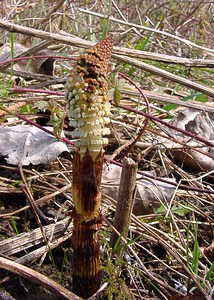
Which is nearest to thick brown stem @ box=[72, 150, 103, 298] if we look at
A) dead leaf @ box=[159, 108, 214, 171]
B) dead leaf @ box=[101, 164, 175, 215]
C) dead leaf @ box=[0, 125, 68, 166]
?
dead leaf @ box=[101, 164, 175, 215]

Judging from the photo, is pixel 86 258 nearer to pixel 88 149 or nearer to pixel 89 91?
pixel 88 149

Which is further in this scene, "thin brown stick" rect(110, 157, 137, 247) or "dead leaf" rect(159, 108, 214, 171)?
"dead leaf" rect(159, 108, 214, 171)

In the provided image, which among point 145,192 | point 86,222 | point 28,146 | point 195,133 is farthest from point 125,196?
point 195,133

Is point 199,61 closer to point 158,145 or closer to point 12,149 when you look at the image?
point 158,145

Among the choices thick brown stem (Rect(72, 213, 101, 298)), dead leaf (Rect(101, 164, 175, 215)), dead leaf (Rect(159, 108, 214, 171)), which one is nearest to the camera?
thick brown stem (Rect(72, 213, 101, 298))

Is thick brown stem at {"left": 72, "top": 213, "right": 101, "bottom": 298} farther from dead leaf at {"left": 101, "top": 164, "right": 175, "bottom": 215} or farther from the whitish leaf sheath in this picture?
dead leaf at {"left": 101, "top": 164, "right": 175, "bottom": 215}

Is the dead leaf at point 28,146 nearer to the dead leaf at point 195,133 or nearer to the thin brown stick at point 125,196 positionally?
the thin brown stick at point 125,196

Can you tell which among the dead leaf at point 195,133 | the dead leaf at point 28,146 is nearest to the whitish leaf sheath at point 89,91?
the dead leaf at point 28,146

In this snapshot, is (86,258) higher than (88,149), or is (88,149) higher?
(88,149)
